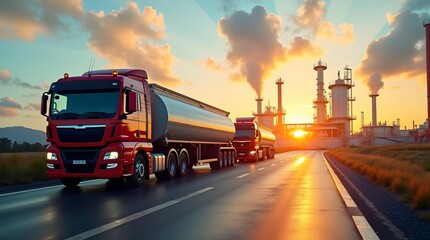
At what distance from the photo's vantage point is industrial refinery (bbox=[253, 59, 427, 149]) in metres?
97.7

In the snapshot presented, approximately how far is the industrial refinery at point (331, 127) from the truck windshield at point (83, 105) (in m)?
87.2

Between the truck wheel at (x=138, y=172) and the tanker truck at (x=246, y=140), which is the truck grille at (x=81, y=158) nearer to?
the truck wheel at (x=138, y=172)

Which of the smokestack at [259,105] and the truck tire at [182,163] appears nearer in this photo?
the truck tire at [182,163]

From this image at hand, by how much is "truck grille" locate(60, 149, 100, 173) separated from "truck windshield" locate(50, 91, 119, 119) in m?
0.99

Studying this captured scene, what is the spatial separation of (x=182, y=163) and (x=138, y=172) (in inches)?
172

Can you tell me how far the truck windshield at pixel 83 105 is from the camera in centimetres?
1172

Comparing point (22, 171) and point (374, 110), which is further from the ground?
point (374, 110)

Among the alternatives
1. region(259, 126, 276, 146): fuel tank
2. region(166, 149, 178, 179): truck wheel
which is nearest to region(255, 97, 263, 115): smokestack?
region(259, 126, 276, 146): fuel tank

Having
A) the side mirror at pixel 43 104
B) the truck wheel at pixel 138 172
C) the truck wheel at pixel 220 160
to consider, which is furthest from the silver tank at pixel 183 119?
the side mirror at pixel 43 104

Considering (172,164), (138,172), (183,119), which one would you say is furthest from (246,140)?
(138,172)

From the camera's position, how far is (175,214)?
25.4ft

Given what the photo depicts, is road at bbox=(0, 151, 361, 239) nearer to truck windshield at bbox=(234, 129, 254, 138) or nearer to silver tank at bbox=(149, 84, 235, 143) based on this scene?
silver tank at bbox=(149, 84, 235, 143)

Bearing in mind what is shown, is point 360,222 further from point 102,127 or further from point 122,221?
point 102,127

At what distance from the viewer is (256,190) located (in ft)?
39.2
